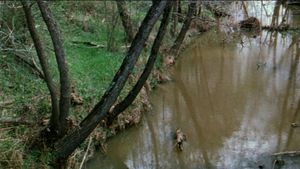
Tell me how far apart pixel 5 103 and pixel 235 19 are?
12443 millimetres

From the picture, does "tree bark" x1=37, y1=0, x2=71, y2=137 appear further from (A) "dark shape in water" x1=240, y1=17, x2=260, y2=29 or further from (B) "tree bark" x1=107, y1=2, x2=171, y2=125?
(A) "dark shape in water" x1=240, y1=17, x2=260, y2=29

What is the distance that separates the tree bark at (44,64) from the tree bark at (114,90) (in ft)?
1.21

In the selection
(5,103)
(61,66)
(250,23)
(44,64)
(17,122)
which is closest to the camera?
(61,66)

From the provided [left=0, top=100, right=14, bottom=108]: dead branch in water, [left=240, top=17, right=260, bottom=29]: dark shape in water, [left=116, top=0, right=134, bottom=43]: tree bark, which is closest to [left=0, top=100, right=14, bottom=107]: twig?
[left=0, top=100, right=14, bottom=108]: dead branch in water

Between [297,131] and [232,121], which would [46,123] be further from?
[297,131]

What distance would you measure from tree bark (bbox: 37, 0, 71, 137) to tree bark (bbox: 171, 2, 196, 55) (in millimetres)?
7026

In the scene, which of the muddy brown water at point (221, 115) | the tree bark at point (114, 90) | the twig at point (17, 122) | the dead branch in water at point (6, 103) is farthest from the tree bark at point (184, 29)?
the twig at point (17, 122)

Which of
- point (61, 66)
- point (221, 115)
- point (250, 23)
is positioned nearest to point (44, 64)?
point (61, 66)

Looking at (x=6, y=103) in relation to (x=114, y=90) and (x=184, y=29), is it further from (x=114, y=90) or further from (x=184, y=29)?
(x=184, y=29)

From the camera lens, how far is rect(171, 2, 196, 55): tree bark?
13.9 meters

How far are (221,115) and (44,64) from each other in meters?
5.02

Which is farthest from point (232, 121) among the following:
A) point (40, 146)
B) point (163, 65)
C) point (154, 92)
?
point (40, 146)

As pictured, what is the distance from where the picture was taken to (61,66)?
7.15 m

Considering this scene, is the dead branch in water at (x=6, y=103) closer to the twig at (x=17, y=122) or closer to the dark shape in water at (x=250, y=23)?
the twig at (x=17, y=122)
